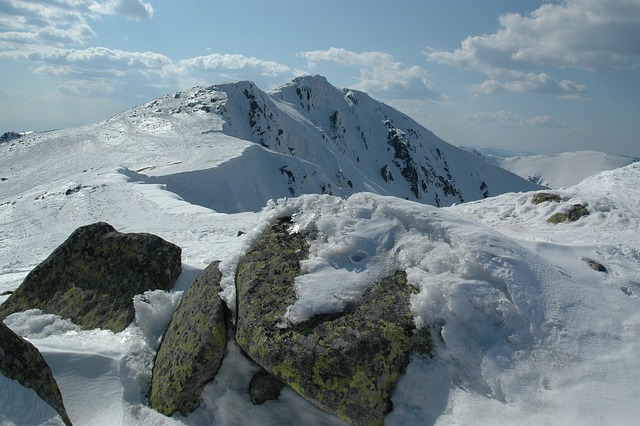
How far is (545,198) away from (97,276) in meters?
12.6

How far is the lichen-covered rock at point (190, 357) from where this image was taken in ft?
20.3

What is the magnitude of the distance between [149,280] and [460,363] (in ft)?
20.0

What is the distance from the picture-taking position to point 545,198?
13.7 meters

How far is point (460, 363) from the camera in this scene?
540 centimetres

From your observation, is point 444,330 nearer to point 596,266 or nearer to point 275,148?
point 596,266

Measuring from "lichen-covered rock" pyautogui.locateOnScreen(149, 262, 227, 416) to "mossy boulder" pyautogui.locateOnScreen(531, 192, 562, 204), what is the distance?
1086cm

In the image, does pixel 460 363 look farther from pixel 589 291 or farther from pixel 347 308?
pixel 589 291

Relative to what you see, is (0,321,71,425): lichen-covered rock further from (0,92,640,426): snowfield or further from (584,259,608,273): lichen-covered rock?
(584,259,608,273): lichen-covered rock

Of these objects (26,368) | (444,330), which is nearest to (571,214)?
(444,330)

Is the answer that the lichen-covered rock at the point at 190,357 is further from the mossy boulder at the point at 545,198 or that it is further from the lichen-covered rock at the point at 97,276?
the mossy boulder at the point at 545,198

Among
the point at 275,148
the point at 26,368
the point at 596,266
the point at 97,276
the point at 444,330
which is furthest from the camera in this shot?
the point at 275,148

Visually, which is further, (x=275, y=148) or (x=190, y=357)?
(x=275, y=148)

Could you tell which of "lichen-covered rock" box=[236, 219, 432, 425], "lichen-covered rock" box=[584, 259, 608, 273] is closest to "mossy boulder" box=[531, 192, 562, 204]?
"lichen-covered rock" box=[584, 259, 608, 273]

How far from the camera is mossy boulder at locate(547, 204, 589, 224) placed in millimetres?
12047
